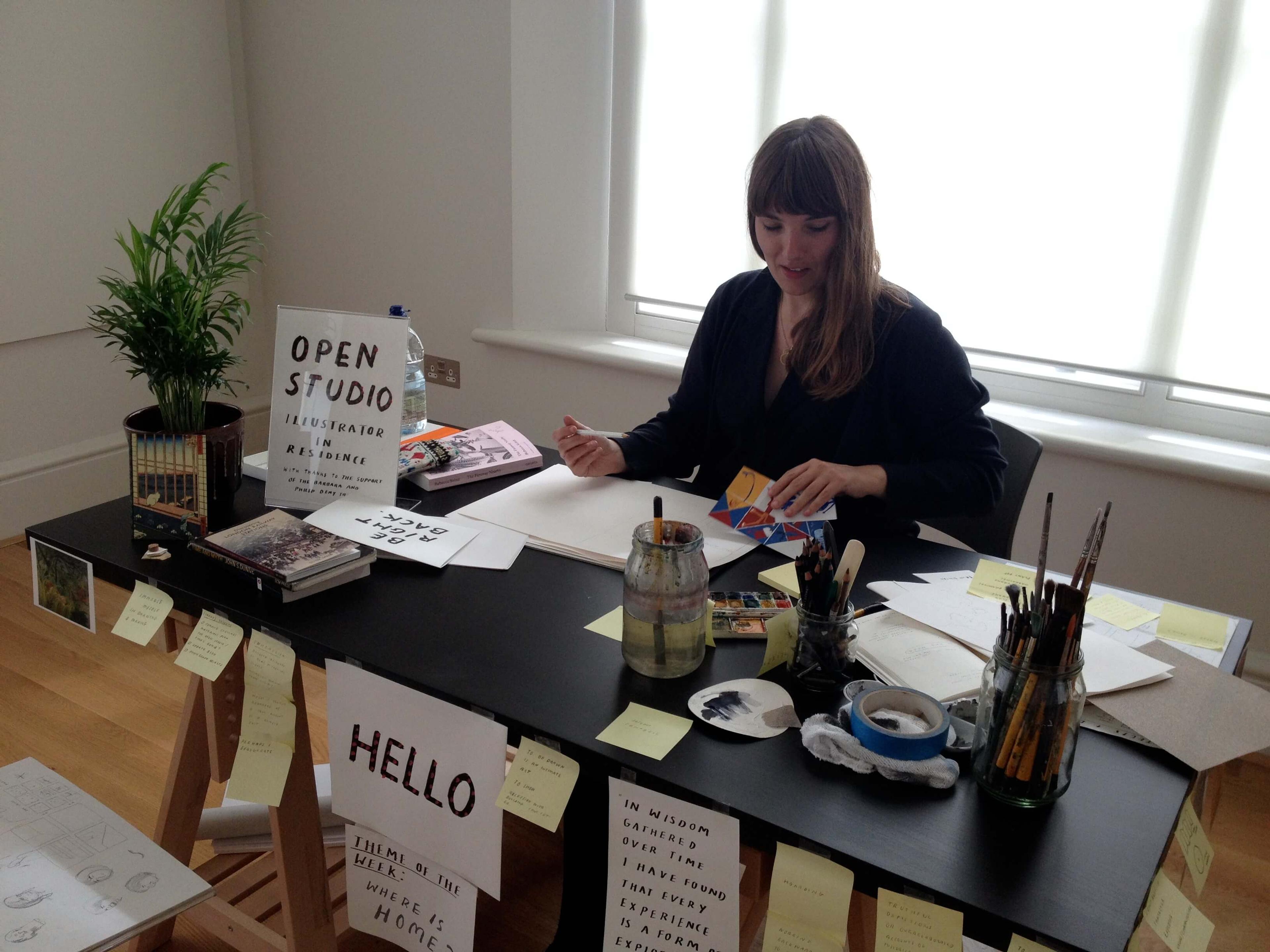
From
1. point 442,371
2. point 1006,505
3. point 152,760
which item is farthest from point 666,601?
point 442,371

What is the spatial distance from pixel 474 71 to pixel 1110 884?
274cm

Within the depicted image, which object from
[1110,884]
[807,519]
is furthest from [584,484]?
[1110,884]

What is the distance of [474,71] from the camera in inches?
117

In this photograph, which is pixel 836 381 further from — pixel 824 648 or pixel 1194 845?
pixel 1194 845

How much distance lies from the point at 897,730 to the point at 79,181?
120 inches

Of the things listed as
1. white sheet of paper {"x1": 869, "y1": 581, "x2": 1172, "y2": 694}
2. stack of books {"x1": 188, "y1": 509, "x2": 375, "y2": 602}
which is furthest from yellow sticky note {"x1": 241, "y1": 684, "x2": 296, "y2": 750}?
white sheet of paper {"x1": 869, "y1": 581, "x2": 1172, "y2": 694}

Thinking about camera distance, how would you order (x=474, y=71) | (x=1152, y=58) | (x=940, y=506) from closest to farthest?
(x=940, y=506) < (x=1152, y=58) < (x=474, y=71)

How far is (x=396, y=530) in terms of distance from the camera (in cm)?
142

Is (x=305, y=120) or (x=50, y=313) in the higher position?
(x=305, y=120)

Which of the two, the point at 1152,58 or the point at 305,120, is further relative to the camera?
the point at 305,120

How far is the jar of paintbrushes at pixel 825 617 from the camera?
1.06 m

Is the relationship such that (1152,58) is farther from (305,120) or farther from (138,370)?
(305,120)

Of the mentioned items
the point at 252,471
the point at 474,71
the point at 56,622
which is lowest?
the point at 56,622

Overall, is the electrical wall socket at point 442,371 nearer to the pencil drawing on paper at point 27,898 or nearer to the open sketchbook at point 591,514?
the open sketchbook at point 591,514
